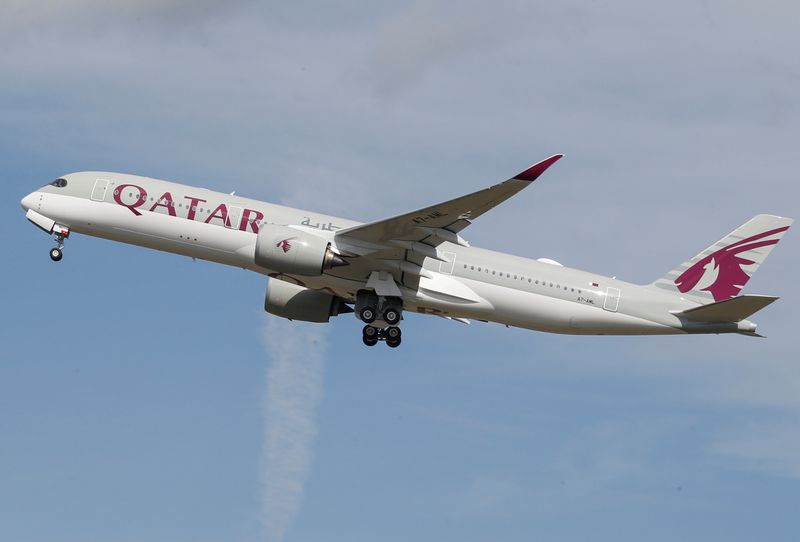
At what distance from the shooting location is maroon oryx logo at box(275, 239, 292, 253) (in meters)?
43.7

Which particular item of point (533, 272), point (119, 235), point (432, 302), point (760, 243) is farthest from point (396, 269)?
point (760, 243)

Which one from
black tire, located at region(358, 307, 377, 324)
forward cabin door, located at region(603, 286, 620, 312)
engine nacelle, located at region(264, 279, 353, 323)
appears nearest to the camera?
black tire, located at region(358, 307, 377, 324)

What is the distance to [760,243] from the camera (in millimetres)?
50062

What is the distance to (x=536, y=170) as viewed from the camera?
39406 millimetres

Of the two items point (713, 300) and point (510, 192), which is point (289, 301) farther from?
point (713, 300)

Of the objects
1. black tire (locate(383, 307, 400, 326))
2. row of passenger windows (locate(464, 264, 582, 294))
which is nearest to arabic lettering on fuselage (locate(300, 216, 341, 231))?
black tire (locate(383, 307, 400, 326))

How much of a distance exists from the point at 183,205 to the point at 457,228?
9676 mm

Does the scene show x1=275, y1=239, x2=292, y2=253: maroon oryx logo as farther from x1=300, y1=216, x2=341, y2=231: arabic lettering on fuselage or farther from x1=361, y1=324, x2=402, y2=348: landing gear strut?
x1=361, y1=324, x2=402, y2=348: landing gear strut

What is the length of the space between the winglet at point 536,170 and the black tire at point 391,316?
28.2 feet

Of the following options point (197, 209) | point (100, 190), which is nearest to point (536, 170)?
point (197, 209)

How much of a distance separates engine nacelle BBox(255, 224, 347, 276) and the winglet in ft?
26.4

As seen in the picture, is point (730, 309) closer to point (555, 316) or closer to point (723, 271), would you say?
point (723, 271)

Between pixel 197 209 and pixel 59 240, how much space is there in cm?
579

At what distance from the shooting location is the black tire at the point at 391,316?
46.2m
